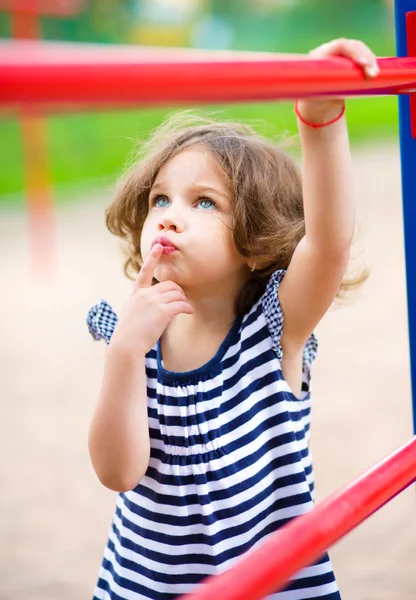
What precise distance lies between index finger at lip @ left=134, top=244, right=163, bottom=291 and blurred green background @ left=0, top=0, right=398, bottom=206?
19.7 feet

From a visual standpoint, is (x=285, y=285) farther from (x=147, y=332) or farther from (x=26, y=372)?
(x=26, y=372)

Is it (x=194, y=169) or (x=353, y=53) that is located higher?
(x=194, y=169)

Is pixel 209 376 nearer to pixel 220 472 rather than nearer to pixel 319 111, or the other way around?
pixel 220 472

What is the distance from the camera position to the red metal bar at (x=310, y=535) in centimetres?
66

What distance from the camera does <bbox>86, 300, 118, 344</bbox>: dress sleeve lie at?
3.78 ft

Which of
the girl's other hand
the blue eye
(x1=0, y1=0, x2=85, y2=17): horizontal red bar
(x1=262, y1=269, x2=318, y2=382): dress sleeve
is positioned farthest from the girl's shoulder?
(x1=0, y1=0, x2=85, y2=17): horizontal red bar

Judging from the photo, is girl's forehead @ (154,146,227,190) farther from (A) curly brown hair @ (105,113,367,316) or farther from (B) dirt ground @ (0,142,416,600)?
(B) dirt ground @ (0,142,416,600)

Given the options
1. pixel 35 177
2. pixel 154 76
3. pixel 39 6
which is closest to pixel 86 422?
pixel 154 76

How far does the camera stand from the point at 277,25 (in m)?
12.4

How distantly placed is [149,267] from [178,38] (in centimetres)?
1009

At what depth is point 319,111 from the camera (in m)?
0.84

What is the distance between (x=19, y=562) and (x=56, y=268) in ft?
10.7

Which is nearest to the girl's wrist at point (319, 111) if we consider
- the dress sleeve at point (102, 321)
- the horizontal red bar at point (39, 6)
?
the dress sleeve at point (102, 321)

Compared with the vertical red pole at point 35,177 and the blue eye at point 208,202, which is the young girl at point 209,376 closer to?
the blue eye at point 208,202
